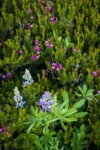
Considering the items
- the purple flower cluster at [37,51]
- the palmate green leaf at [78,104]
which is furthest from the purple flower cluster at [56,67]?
the palmate green leaf at [78,104]

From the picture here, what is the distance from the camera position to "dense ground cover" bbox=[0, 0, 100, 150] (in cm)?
229

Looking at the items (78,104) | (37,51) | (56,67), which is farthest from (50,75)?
(78,104)

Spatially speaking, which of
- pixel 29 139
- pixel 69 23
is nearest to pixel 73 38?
pixel 69 23

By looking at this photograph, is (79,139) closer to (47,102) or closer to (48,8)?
(47,102)

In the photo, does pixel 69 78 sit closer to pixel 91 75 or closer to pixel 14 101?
pixel 91 75

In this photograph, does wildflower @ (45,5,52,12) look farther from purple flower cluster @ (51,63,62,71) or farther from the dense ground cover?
purple flower cluster @ (51,63,62,71)

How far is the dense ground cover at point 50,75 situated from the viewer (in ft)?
7.50

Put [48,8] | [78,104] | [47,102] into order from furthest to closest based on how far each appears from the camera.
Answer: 1. [48,8]
2. [78,104]
3. [47,102]

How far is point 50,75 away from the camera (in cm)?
290

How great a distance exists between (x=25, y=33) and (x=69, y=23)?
45cm

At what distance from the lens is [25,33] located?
121 inches

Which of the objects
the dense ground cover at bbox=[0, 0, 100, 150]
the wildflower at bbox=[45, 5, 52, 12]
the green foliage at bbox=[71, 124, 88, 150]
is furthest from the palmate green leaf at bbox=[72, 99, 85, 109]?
the wildflower at bbox=[45, 5, 52, 12]

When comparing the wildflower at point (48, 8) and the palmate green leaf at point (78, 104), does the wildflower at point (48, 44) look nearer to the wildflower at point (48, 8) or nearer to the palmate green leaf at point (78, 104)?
the wildflower at point (48, 8)

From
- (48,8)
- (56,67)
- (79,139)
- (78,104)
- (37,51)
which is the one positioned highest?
(48,8)
